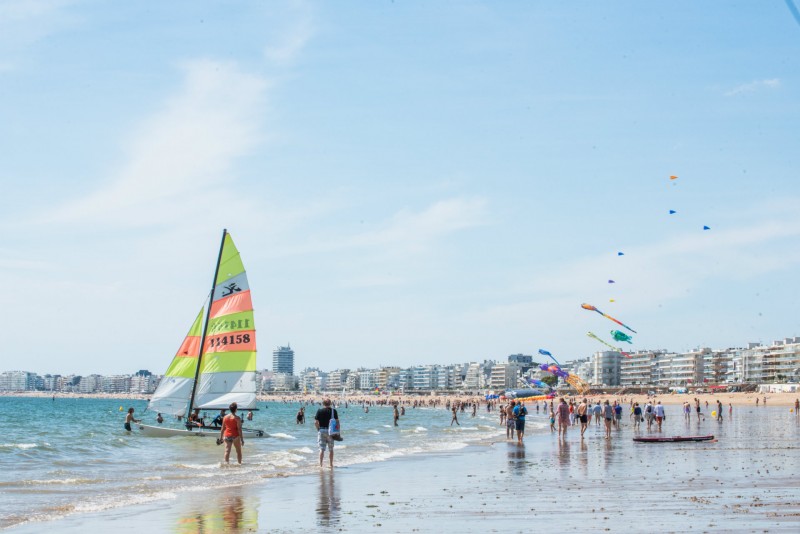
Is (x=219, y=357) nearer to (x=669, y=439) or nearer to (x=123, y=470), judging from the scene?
(x=123, y=470)

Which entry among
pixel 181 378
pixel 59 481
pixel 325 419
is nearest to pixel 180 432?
pixel 181 378

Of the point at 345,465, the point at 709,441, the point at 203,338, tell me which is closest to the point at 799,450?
the point at 709,441

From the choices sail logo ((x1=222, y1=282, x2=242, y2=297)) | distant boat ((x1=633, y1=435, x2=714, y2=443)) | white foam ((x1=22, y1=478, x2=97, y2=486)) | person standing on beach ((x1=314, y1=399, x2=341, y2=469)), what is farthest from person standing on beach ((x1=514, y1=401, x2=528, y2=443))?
white foam ((x1=22, y1=478, x2=97, y2=486))

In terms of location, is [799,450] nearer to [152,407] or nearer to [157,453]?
[157,453]

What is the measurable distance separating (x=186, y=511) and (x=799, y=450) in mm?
20323

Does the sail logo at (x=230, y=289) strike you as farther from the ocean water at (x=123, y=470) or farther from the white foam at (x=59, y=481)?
the white foam at (x=59, y=481)

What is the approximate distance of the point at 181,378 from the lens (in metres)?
41.8

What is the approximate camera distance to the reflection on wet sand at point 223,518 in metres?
13.7

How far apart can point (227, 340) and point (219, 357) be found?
2.88 feet

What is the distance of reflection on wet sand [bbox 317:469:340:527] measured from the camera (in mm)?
14078

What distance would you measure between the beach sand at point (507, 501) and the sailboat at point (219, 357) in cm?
1754

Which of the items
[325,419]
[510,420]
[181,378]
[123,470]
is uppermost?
[181,378]

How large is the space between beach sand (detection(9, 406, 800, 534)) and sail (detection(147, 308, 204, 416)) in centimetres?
1862

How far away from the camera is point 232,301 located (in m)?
41.1
